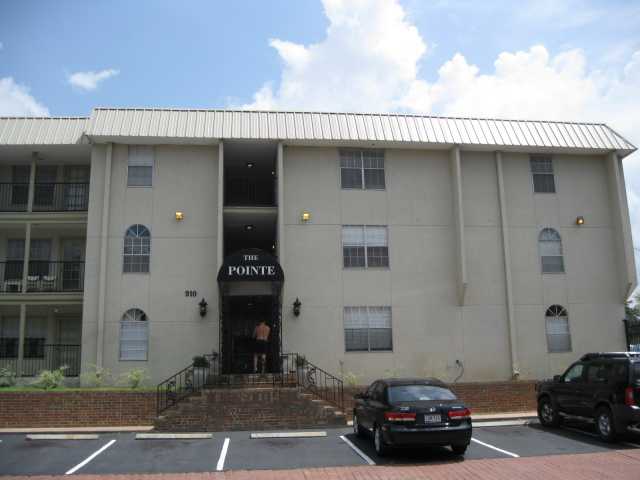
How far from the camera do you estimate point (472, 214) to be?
21109 millimetres

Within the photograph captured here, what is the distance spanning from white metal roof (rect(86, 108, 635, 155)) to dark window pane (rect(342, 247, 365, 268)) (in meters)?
3.59

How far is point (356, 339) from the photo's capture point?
1986 cm

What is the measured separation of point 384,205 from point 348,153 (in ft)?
7.10

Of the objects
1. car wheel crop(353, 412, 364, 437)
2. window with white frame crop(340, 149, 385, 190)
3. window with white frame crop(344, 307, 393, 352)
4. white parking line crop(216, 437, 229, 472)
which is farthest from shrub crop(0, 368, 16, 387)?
window with white frame crop(340, 149, 385, 190)

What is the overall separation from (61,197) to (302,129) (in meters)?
9.37

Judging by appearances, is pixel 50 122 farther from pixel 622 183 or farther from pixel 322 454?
pixel 622 183

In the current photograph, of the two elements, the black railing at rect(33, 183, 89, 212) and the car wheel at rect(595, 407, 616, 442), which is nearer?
the car wheel at rect(595, 407, 616, 442)

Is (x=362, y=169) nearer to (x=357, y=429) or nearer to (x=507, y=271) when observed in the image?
(x=507, y=271)

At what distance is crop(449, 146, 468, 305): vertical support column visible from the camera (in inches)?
796

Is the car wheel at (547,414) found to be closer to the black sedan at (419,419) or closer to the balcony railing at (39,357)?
the black sedan at (419,419)

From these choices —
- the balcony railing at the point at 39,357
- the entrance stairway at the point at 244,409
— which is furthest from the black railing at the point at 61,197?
the entrance stairway at the point at 244,409

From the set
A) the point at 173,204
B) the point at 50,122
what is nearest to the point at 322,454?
the point at 173,204

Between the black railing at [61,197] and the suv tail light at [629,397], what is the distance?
18111 mm

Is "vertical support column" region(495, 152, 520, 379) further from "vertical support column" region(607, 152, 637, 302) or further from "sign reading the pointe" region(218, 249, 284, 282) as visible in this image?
"sign reading the pointe" region(218, 249, 284, 282)
